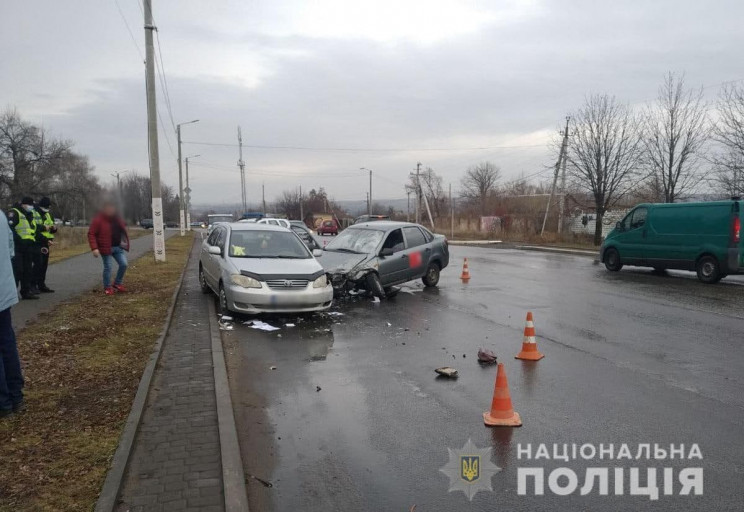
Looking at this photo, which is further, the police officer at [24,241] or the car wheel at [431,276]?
the car wheel at [431,276]

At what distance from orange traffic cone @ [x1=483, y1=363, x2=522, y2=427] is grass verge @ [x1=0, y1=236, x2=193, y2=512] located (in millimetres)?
3074

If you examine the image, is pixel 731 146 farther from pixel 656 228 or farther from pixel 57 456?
pixel 57 456

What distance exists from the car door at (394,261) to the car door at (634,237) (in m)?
8.10

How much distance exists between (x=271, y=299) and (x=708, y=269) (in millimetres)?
11760

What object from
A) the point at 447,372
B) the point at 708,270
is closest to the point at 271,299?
the point at 447,372

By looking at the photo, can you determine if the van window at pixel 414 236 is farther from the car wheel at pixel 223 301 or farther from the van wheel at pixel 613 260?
the van wheel at pixel 613 260

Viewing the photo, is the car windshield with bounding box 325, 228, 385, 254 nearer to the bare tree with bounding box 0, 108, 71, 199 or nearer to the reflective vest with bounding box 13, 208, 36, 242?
the reflective vest with bounding box 13, 208, 36, 242

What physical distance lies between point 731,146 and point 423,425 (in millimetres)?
24255

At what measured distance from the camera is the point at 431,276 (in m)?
13.1

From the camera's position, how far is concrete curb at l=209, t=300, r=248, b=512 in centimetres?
329

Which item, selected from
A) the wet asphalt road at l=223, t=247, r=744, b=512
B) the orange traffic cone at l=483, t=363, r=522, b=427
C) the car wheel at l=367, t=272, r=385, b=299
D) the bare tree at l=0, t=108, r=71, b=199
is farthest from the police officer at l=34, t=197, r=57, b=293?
the bare tree at l=0, t=108, r=71, b=199

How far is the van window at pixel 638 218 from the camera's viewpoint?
1570cm

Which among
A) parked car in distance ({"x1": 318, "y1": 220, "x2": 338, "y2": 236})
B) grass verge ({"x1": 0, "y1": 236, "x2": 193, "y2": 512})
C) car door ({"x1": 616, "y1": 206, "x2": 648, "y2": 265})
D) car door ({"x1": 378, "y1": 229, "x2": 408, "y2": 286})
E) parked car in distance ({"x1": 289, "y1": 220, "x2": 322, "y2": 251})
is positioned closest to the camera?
grass verge ({"x1": 0, "y1": 236, "x2": 193, "y2": 512})

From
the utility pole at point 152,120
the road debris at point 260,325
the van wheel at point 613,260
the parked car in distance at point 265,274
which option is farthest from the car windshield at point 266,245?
the van wheel at point 613,260
